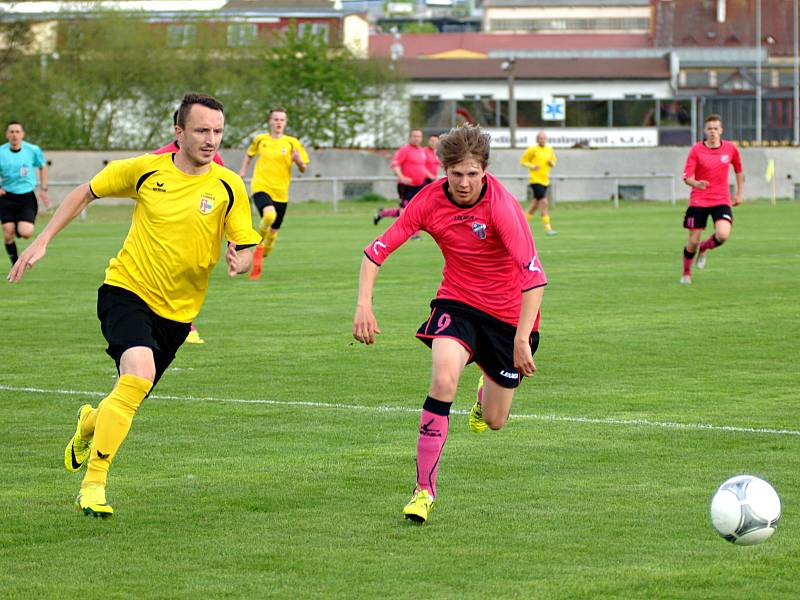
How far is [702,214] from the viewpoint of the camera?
19828mm

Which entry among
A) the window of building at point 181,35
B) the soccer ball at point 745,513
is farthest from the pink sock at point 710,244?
the window of building at point 181,35

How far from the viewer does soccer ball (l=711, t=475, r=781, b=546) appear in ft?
20.0

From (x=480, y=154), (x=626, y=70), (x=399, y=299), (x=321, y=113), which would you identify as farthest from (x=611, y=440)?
(x=626, y=70)

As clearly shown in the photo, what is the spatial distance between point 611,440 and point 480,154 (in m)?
2.57

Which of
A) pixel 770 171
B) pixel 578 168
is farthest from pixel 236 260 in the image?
pixel 578 168

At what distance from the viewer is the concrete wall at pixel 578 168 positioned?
4869cm

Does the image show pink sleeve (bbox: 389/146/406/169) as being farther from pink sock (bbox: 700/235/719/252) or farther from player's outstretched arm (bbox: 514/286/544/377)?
player's outstretched arm (bbox: 514/286/544/377)

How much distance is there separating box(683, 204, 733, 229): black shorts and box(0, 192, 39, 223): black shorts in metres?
9.25

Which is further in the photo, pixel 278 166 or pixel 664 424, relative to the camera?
pixel 278 166

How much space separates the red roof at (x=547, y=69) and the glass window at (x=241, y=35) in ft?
43.8

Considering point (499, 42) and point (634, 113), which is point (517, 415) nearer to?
point (634, 113)

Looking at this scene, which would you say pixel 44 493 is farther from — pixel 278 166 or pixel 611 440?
pixel 278 166

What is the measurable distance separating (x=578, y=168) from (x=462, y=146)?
44403 millimetres

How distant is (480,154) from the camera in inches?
271
